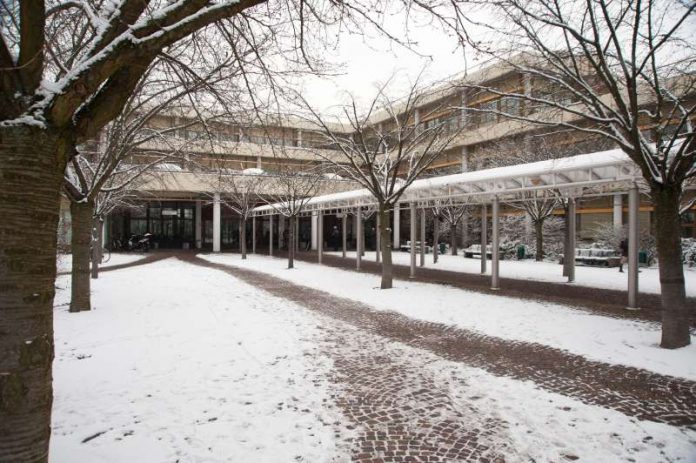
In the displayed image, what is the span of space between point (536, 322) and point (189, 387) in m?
6.56

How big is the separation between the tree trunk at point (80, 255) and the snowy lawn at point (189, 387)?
0.33 m

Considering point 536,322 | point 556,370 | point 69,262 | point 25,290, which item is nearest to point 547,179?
point 536,322

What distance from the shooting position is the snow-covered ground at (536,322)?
6.44m

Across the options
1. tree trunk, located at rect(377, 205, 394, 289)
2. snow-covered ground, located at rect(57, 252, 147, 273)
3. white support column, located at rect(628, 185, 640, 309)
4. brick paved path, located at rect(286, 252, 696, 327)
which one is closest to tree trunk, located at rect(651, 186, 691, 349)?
brick paved path, located at rect(286, 252, 696, 327)

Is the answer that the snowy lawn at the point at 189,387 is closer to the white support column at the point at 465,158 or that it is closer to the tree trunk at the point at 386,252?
the tree trunk at the point at 386,252

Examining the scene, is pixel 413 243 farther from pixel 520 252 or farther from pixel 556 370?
pixel 520 252

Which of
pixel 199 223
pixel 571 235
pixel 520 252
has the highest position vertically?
pixel 199 223

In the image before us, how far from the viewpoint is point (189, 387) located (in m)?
5.07

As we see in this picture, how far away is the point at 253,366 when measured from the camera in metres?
5.85

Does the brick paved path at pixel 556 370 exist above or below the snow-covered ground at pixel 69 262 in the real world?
below

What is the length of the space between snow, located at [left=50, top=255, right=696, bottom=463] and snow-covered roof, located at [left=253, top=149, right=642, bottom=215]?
21.5 feet

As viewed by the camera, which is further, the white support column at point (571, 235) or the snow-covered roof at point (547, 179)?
the white support column at point (571, 235)

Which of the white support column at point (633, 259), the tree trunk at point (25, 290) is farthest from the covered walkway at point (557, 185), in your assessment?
the tree trunk at point (25, 290)

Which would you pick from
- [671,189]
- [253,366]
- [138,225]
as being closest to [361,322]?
[253,366]
